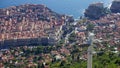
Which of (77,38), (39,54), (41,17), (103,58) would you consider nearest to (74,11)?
(41,17)

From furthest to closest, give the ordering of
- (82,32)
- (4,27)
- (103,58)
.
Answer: (4,27) → (82,32) → (103,58)

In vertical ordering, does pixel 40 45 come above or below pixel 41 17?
A: below

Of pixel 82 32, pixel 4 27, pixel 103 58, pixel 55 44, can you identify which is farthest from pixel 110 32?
pixel 103 58

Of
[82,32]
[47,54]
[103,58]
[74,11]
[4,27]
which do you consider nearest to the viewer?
[103,58]

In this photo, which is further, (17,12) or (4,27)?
(17,12)

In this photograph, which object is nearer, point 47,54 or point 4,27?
point 47,54

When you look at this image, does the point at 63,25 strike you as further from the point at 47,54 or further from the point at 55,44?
the point at 47,54

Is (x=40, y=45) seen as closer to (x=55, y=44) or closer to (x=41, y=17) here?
(x=55, y=44)

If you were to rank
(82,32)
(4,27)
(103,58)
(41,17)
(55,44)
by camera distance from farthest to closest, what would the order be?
(41,17) → (4,27) → (82,32) → (55,44) → (103,58)

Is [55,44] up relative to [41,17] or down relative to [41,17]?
down
